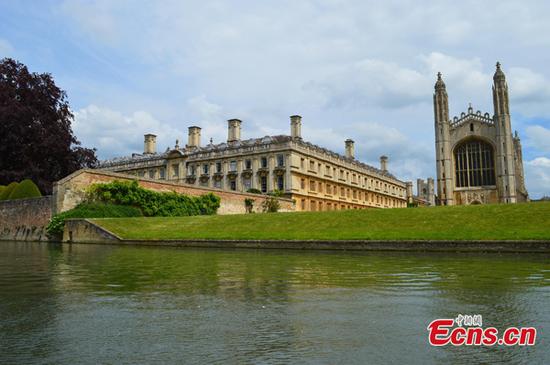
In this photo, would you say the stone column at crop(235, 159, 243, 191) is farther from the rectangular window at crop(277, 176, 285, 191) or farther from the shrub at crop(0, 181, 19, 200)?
the shrub at crop(0, 181, 19, 200)

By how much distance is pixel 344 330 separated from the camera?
16.9ft

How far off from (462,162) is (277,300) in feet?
209

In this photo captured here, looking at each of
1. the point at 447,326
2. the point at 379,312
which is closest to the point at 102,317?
the point at 379,312

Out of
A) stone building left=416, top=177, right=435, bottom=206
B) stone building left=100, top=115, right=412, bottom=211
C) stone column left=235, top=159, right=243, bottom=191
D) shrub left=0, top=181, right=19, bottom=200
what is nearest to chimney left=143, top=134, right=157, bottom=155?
stone building left=100, top=115, right=412, bottom=211

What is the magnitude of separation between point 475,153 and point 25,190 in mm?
54511

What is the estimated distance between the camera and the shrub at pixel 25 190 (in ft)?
117

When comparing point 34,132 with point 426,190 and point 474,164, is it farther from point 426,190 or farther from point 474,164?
point 426,190

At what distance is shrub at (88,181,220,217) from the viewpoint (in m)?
35.7

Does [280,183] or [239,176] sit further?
[239,176]

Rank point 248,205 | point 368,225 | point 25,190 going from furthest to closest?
point 248,205
point 25,190
point 368,225

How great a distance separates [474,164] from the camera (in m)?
65.1

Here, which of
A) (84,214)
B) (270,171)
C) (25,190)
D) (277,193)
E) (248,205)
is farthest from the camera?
(270,171)

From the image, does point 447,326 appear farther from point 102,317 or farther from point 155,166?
point 155,166

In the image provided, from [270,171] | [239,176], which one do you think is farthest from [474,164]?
[239,176]
